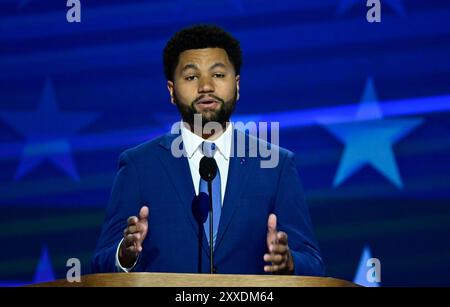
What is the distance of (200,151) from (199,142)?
0.12ft

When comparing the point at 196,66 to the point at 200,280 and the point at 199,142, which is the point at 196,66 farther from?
the point at 200,280

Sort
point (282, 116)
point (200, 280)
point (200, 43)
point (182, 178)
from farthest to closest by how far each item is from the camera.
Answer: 1. point (282, 116)
2. point (200, 43)
3. point (182, 178)
4. point (200, 280)

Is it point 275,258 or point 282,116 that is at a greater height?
point 282,116

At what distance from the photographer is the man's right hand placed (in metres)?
2.60

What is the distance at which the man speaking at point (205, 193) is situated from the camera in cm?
307

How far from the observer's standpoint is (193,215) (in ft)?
10.2

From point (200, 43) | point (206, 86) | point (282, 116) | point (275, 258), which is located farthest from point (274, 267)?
point (282, 116)

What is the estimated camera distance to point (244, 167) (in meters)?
3.27

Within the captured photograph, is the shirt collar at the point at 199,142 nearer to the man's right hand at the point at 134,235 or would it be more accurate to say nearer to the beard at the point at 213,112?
the beard at the point at 213,112

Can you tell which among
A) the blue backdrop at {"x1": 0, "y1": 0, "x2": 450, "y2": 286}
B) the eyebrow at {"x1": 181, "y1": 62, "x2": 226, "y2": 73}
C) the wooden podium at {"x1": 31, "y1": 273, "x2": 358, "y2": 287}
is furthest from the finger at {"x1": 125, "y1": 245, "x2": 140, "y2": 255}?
the blue backdrop at {"x1": 0, "y1": 0, "x2": 450, "y2": 286}
